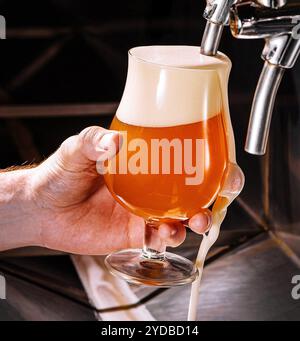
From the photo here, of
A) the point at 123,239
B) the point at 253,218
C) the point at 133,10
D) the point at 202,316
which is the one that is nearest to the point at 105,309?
the point at 202,316

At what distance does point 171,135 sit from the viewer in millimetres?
704

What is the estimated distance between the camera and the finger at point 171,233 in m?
0.77

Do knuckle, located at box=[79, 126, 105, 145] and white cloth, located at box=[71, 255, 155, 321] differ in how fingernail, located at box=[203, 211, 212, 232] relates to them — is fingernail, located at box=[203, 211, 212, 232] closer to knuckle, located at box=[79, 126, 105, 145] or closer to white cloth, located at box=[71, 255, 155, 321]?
knuckle, located at box=[79, 126, 105, 145]

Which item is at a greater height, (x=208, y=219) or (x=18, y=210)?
(x=208, y=219)

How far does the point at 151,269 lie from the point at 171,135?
6.2 inches

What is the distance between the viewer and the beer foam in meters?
0.70

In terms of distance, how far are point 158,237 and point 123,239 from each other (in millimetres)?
174

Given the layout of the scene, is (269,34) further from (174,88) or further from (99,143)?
(99,143)

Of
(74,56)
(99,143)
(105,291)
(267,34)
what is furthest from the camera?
(74,56)

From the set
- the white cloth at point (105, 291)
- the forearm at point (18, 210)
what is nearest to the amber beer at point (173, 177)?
the forearm at point (18, 210)

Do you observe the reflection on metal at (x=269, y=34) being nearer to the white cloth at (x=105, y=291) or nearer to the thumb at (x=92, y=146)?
the thumb at (x=92, y=146)

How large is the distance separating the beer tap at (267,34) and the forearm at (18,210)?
0.41m

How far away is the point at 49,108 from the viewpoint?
1735 millimetres

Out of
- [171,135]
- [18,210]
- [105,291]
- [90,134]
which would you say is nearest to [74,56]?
[105,291]
